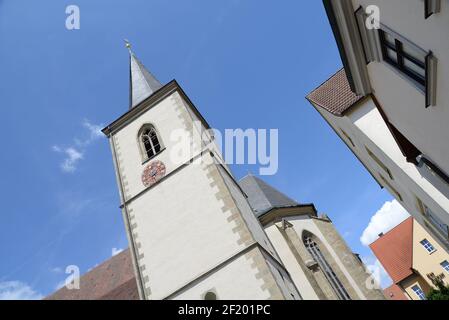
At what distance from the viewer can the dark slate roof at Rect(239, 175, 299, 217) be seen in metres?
16.6

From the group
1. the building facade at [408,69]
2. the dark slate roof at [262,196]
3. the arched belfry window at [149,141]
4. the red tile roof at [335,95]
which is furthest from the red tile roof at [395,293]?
the arched belfry window at [149,141]

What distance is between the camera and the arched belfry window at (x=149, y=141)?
13.2m

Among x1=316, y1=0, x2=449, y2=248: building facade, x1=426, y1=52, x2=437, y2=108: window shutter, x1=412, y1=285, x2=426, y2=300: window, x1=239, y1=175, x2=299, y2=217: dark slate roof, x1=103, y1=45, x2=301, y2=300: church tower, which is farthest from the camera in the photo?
x1=412, y1=285, x2=426, y2=300: window

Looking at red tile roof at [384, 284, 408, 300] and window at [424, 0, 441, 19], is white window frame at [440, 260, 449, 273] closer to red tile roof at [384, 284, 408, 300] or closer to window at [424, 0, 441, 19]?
red tile roof at [384, 284, 408, 300]

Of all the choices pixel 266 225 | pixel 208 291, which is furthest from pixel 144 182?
pixel 266 225

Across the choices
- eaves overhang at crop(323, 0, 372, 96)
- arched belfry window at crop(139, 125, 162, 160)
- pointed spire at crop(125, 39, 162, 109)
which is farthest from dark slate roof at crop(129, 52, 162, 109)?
eaves overhang at crop(323, 0, 372, 96)

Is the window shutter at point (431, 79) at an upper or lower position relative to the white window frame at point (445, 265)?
lower

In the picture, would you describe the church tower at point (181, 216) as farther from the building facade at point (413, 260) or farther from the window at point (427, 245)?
the window at point (427, 245)

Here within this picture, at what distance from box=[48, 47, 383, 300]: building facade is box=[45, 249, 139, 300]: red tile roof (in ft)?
0.23

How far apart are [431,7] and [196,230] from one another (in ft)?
26.9

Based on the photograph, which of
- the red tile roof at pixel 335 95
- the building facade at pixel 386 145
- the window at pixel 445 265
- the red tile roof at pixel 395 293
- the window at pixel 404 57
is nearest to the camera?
the window at pixel 404 57

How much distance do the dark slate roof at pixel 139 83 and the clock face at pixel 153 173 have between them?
12.4 ft

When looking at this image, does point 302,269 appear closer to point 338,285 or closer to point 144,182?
point 338,285

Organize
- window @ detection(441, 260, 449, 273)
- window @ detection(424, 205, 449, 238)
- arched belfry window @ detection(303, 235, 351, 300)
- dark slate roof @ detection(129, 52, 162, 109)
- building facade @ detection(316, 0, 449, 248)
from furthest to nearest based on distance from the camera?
window @ detection(441, 260, 449, 273) → dark slate roof @ detection(129, 52, 162, 109) → arched belfry window @ detection(303, 235, 351, 300) → window @ detection(424, 205, 449, 238) → building facade @ detection(316, 0, 449, 248)
